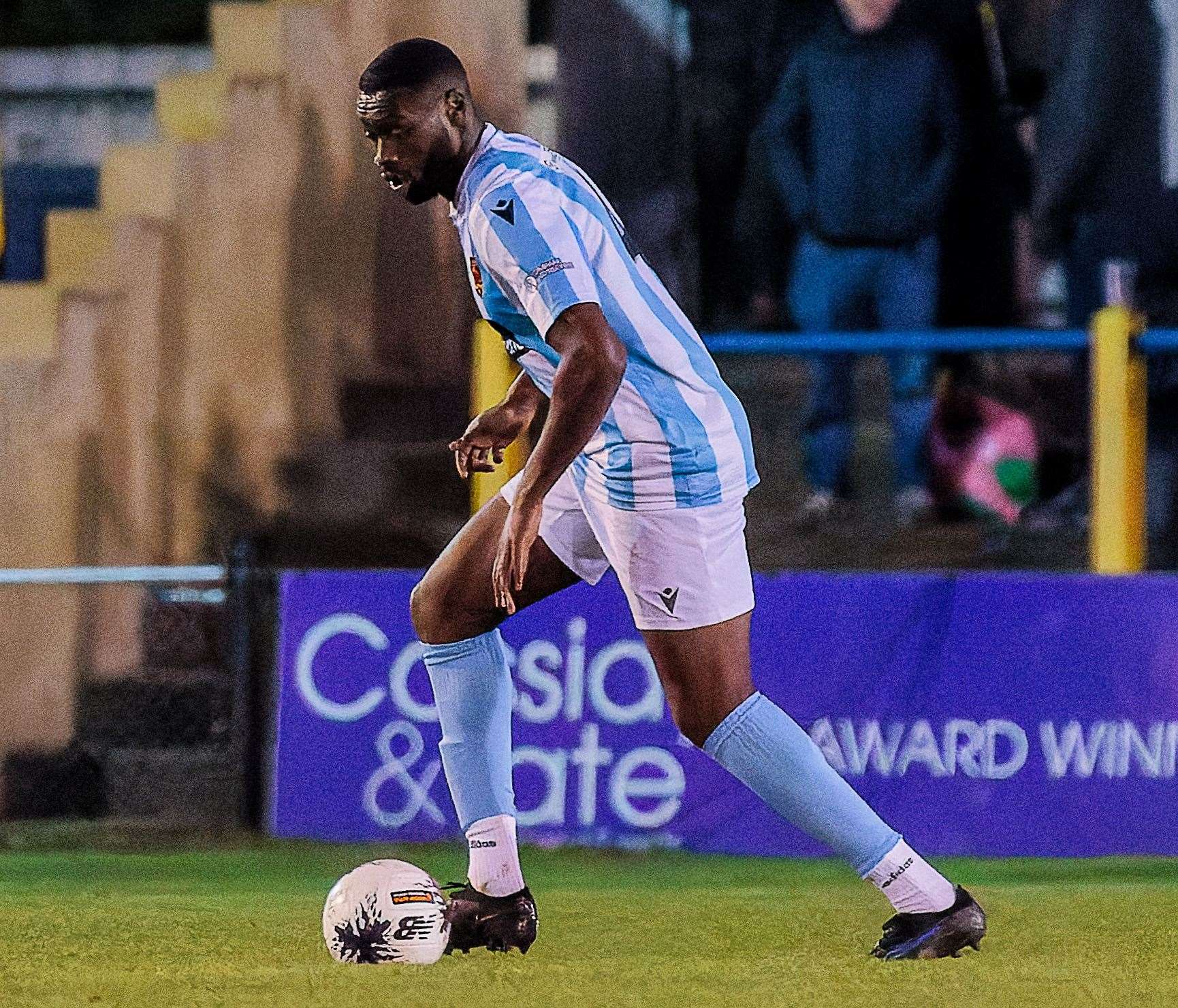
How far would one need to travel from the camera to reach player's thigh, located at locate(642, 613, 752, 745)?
491cm

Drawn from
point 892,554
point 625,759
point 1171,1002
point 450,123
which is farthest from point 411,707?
point 1171,1002

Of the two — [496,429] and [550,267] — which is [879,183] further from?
[550,267]

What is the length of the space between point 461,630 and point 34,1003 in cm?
123

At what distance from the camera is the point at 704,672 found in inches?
193

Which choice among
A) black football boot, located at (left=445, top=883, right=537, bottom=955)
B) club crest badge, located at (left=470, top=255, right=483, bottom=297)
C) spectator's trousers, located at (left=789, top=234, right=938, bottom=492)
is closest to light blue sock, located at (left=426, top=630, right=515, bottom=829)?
black football boot, located at (left=445, top=883, right=537, bottom=955)

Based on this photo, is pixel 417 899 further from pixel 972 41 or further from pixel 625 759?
pixel 972 41

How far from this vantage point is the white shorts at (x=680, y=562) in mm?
4902

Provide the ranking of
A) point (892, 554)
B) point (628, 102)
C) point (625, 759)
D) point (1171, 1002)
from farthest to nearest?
point (628, 102) → point (892, 554) → point (625, 759) → point (1171, 1002)

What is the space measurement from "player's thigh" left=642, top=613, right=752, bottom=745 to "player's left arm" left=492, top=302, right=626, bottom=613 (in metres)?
0.38

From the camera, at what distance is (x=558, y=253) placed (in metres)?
4.68

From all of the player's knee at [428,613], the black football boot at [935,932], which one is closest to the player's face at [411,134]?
the player's knee at [428,613]

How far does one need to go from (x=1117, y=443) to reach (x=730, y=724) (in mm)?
3133

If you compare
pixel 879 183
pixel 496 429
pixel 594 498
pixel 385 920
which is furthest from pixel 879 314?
pixel 385 920

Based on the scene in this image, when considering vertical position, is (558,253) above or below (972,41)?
below
